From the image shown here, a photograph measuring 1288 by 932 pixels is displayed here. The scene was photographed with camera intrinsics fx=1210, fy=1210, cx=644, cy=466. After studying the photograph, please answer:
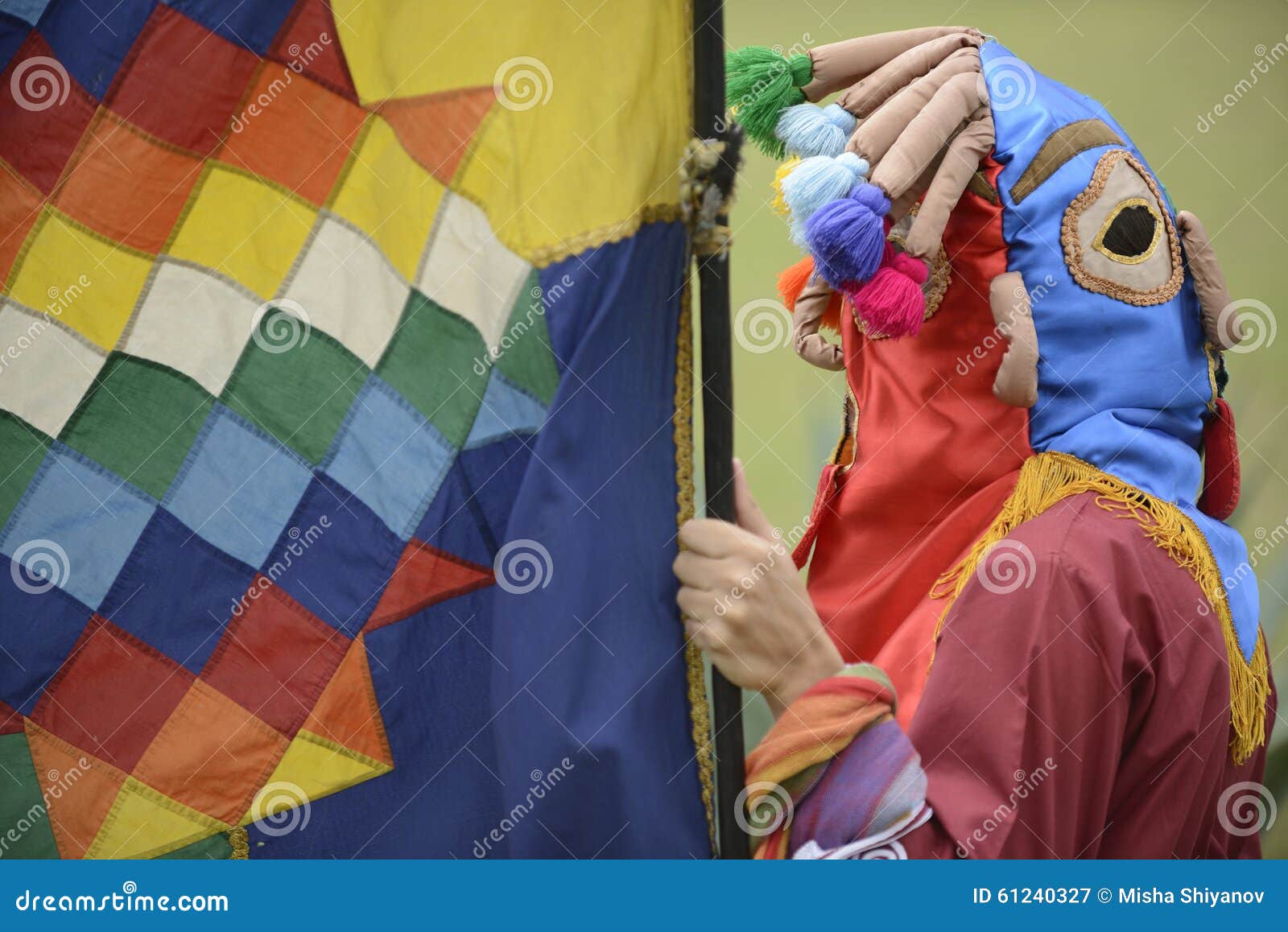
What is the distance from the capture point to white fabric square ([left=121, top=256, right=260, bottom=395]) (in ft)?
2.91

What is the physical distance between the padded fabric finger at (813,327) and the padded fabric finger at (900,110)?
0.84 feet

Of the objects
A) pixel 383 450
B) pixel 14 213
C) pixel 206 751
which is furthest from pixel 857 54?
pixel 206 751

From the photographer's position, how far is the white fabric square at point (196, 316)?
0.89 m

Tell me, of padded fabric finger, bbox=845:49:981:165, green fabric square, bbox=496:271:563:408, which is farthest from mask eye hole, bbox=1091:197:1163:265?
green fabric square, bbox=496:271:563:408

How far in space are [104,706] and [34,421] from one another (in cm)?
22

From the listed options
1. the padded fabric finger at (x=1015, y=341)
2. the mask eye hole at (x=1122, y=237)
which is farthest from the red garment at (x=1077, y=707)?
the mask eye hole at (x=1122, y=237)

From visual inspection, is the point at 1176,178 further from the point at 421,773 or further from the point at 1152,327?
the point at 421,773

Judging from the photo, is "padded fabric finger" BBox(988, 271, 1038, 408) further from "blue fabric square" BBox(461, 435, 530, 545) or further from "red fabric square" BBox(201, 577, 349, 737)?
"red fabric square" BBox(201, 577, 349, 737)

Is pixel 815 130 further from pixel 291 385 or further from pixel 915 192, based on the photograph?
pixel 291 385

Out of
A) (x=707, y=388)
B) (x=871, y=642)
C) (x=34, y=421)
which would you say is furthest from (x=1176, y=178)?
(x=34, y=421)

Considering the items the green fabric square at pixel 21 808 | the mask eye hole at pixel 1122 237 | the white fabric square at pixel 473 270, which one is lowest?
the green fabric square at pixel 21 808

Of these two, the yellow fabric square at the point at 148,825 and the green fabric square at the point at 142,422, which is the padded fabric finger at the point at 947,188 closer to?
the green fabric square at the point at 142,422

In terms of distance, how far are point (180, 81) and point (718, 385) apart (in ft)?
1.46

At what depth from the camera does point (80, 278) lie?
0.88 meters
